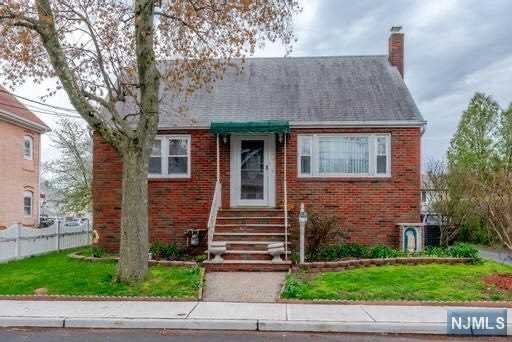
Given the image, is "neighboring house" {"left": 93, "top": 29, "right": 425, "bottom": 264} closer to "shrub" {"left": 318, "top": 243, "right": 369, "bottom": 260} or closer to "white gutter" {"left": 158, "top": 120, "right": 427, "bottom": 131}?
"white gutter" {"left": 158, "top": 120, "right": 427, "bottom": 131}

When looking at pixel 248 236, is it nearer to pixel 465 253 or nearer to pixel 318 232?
pixel 318 232

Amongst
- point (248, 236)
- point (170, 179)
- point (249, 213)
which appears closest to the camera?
point (248, 236)

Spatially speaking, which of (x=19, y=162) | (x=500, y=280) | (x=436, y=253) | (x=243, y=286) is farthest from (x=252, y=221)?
(x=19, y=162)

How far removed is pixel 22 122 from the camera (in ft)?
69.1

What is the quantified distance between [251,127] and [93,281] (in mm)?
5807

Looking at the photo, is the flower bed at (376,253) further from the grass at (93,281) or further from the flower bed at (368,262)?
the grass at (93,281)

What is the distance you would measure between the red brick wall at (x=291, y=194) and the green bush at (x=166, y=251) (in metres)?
0.50

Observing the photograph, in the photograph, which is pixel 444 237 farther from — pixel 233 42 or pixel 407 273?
pixel 233 42

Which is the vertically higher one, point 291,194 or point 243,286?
point 291,194

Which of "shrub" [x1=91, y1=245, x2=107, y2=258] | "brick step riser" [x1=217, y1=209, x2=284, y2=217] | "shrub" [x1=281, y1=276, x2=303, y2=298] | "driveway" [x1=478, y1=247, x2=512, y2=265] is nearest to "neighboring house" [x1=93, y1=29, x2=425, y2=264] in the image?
"brick step riser" [x1=217, y1=209, x2=284, y2=217]

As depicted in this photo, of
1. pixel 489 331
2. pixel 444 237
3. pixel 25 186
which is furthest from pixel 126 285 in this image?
pixel 25 186

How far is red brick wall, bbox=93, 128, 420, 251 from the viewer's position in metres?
13.4

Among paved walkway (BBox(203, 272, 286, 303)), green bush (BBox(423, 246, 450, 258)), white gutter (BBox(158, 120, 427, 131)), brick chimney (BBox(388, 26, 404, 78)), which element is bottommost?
paved walkway (BBox(203, 272, 286, 303))

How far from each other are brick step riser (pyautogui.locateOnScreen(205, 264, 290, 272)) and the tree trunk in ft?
5.85
